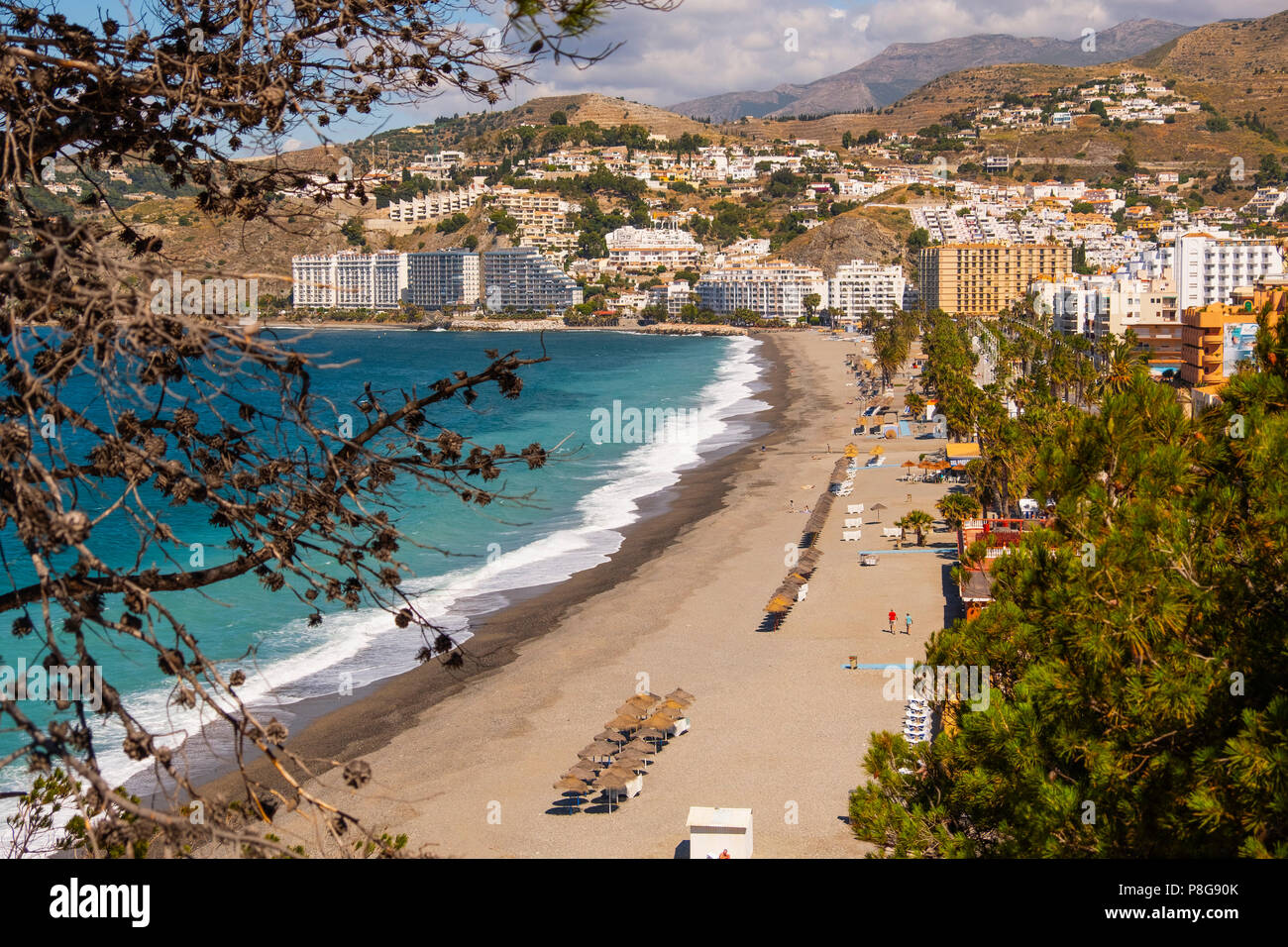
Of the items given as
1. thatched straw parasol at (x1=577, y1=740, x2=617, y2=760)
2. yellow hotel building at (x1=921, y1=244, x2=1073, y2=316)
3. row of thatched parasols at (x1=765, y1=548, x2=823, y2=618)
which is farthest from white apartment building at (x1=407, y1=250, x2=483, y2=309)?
thatched straw parasol at (x1=577, y1=740, x2=617, y2=760)

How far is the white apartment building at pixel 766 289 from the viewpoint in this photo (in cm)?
15362

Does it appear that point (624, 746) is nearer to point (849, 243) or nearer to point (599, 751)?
point (599, 751)

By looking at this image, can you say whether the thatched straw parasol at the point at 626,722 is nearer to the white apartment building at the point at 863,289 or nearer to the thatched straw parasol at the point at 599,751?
the thatched straw parasol at the point at 599,751

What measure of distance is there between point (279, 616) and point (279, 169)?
22.0 metres

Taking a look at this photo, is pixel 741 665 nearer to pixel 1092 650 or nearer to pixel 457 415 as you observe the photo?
pixel 1092 650

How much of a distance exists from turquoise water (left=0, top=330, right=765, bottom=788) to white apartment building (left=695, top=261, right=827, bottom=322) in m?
76.8

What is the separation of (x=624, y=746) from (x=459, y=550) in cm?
1357

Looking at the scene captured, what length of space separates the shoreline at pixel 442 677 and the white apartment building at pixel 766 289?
386 feet

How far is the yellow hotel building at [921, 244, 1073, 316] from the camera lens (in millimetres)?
121062

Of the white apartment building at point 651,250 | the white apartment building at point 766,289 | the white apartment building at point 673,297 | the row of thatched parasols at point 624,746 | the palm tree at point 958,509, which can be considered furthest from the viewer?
the white apartment building at point 651,250

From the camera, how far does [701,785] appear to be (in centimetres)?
1552

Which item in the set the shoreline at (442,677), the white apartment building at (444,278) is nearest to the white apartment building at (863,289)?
the white apartment building at (444,278)

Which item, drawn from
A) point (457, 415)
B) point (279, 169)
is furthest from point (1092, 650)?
point (457, 415)
